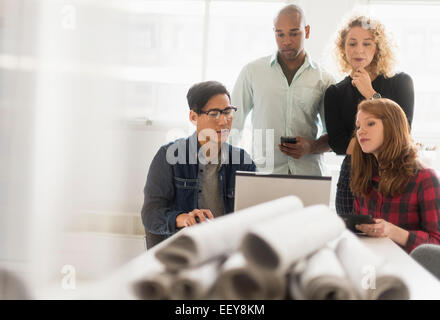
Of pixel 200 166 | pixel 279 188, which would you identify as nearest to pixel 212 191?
pixel 200 166

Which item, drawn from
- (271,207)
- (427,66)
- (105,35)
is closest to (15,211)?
(105,35)

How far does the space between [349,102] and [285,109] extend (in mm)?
344

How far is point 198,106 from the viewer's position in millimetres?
1693

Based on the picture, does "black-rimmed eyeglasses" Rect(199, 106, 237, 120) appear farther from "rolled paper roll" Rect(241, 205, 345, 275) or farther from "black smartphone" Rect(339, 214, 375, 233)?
"rolled paper roll" Rect(241, 205, 345, 275)

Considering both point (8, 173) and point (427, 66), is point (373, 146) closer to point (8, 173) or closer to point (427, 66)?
point (8, 173)

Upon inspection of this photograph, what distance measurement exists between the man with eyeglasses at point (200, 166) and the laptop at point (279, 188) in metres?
0.38

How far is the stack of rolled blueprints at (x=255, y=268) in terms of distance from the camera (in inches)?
23.6

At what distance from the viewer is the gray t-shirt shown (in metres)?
1.74

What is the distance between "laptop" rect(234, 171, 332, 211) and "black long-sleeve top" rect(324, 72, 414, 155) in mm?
925

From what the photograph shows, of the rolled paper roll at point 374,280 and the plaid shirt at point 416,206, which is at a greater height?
the rolled paper roll at point 374,280

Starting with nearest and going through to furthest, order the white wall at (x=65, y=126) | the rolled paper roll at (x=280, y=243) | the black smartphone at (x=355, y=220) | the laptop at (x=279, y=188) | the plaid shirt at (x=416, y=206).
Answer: the rolled paper roll at (x=280, y=243) < the laptop at (x=279, y=188) < the black smartphone at (x=355, y=220) < the plaid shirt at (x=416, y=206) < the white wall at (x=65, y=126)

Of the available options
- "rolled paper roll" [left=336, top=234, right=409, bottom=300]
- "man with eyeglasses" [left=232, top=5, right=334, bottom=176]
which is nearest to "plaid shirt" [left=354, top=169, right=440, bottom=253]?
"man with eyeglasses" [left=232, top=5, right=334, bottom=176]

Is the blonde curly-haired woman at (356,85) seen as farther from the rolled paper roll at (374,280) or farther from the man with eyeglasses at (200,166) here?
the rolled paper roll at (374,280)

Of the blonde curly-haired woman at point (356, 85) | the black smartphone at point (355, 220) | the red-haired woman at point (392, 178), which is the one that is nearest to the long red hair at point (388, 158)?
the red-haired woman at point (392, 178)
